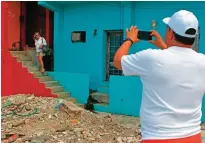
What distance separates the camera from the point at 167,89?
6.54 ft

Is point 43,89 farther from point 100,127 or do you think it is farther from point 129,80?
point 100,127

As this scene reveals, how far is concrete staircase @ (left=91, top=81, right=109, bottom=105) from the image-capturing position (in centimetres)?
1023

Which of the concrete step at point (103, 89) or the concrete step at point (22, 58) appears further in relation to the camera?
the concrete step at point (22, 58)

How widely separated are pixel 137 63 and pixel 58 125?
18.1 feet

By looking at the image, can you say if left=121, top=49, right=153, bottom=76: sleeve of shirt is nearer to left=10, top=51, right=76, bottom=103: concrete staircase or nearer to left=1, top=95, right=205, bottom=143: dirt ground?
left=1, top=95, right=205, bottom=143: dirt ground

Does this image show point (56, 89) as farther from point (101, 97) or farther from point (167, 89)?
point (167, 89)

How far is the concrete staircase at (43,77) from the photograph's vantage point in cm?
1076

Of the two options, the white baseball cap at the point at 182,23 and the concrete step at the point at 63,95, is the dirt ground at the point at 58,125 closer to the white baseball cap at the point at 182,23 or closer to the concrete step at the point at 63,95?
the concrete step at the point at 63,95

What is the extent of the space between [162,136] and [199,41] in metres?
7.49

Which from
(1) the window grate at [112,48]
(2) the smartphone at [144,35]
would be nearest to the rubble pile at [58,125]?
(1) the window grate at [112,48]

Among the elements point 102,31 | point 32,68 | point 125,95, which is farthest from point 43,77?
point 125,95

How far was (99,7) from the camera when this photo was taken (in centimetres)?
1089

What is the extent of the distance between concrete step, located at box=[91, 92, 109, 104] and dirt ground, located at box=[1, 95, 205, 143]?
1.05 metres

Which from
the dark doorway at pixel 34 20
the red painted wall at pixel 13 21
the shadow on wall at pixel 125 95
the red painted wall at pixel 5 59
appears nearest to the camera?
the shadow on wall at pixel 125 95
